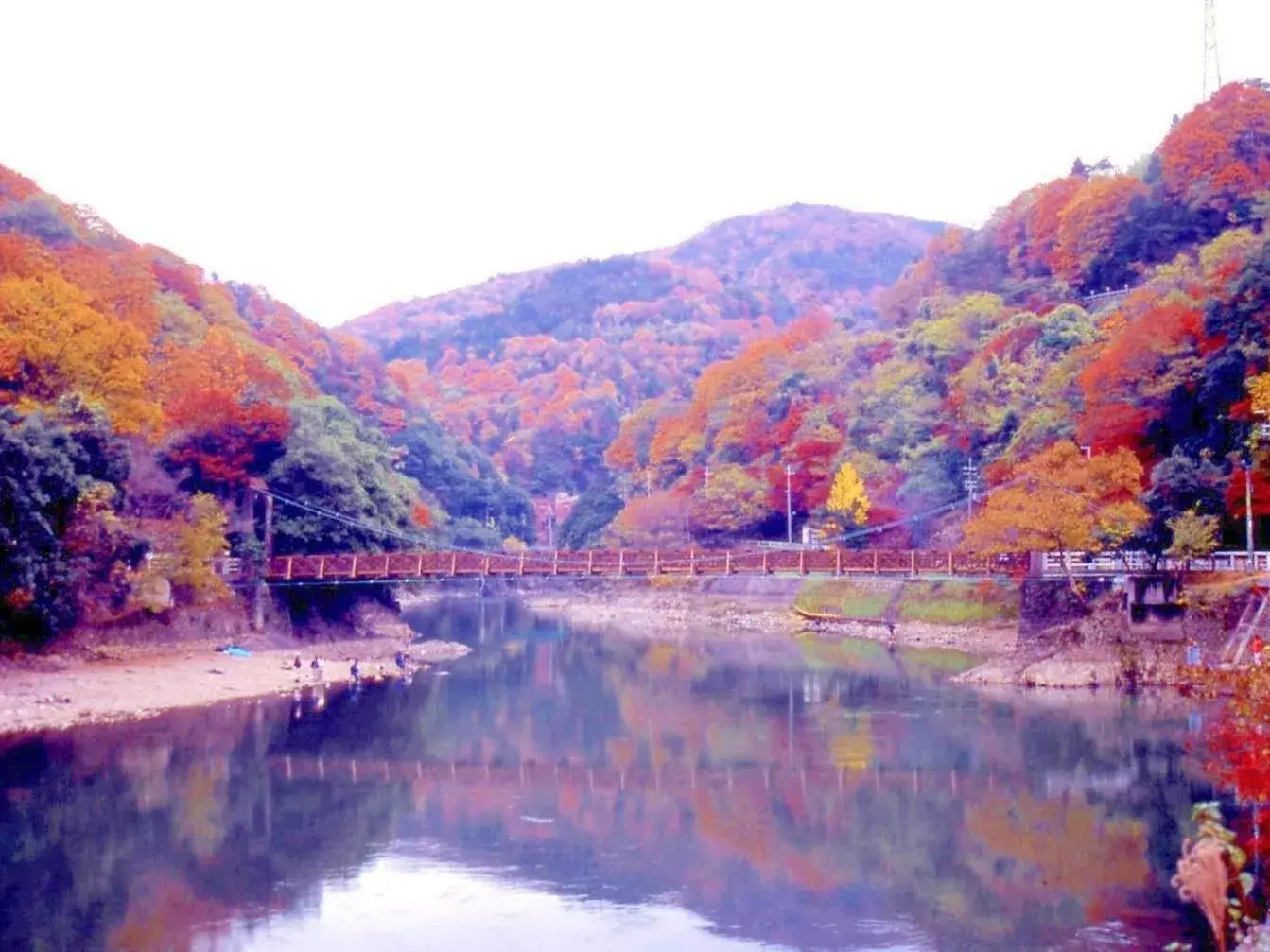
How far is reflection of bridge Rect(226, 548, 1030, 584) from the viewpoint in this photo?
3841 centimetres

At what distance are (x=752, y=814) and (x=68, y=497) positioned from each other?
61.2ft

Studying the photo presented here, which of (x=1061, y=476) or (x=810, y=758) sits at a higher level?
(x=1061, y=476)

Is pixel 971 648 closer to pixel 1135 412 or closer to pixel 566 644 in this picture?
pixel 1135 412

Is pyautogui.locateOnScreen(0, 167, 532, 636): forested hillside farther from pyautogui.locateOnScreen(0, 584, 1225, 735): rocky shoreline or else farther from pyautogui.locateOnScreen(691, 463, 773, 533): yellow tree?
pyautogui.locateOnScreen(691, 463, 773, 533): yellow tree

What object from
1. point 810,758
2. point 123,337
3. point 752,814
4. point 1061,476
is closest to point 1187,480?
point 1061,476

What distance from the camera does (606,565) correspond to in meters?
41.0

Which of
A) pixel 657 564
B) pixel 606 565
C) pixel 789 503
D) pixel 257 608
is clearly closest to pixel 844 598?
pixel 789 503

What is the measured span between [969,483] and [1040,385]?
521 cm

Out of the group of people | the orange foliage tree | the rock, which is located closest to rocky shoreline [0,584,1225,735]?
the group of people

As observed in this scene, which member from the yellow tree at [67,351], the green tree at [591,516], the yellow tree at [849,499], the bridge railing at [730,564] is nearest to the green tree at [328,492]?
the bridge railing at [730,564]

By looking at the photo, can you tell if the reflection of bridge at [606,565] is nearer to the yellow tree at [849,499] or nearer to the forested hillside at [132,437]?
the forested hillside at [132,437]

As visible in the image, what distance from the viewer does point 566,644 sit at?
2137 inches

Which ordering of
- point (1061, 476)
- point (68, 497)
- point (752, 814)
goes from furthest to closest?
1. point (1061, 476)
2. point (68, 497)
3. point (752, 814)

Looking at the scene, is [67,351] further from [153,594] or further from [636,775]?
[636,775]
